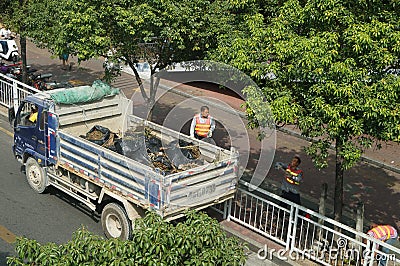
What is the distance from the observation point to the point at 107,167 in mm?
9633

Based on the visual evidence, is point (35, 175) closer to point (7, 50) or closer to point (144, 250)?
point (144, 250)

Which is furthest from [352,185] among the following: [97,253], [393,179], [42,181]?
[97,253]

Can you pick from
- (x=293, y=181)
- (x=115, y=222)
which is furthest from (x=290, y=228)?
(x=115, y=222)

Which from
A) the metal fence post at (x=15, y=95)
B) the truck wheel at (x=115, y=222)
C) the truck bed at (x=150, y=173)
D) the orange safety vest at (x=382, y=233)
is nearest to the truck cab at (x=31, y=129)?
the truck bed at (x=150, y=173)

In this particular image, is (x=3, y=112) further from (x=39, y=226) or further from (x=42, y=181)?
(x=39, y=226)

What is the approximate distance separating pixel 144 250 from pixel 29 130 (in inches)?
273

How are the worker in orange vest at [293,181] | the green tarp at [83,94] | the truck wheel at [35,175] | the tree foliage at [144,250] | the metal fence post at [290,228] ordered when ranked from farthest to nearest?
the truck wheel at [35,175], the green tarp at [83,94], the worker in orange vest at [293,181], the metal fence post at [290,228], the tree foliage at [144,250]

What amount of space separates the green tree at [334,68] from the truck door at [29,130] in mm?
4562

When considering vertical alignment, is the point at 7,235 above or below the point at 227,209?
below

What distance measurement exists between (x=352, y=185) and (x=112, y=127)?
561 centimetres

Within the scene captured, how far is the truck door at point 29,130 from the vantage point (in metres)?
11.1

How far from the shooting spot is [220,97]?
1969cm

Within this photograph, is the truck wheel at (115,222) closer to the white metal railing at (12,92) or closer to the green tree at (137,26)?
the green tree at (137,26)

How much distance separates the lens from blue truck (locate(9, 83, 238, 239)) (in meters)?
9.05
